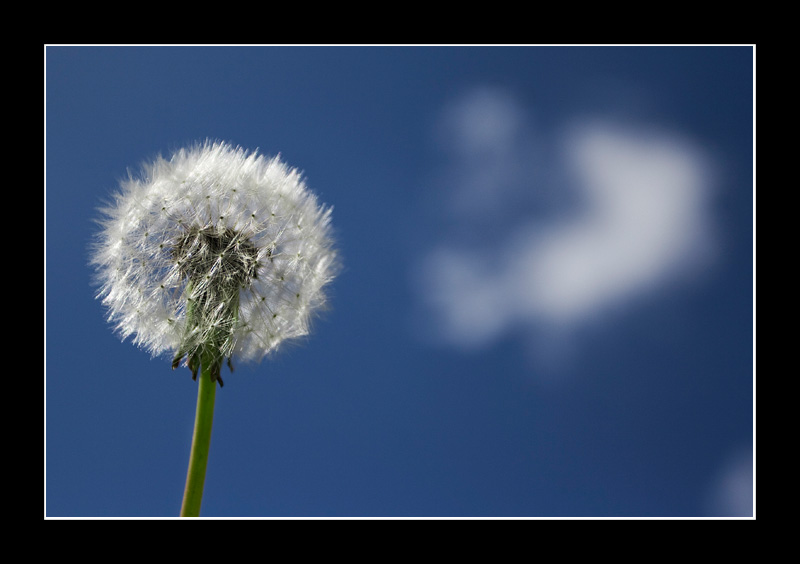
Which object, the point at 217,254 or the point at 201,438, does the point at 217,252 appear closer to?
the point at 217,254

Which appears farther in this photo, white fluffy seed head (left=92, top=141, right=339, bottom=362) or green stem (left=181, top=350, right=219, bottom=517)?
white fluffy seed head (left=92, top=141, right=339, bottom=362)

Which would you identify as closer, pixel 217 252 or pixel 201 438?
pixel 201 438

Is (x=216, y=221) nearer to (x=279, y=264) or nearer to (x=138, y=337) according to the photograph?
(x=279, y=264)

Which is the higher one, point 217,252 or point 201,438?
point 217,252

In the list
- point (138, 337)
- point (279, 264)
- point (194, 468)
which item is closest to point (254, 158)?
point (279, 264)

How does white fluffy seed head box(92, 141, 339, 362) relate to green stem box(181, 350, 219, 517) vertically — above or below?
above

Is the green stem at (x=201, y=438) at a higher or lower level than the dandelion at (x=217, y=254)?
lower

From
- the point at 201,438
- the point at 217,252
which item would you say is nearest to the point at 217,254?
the point at 217,252
